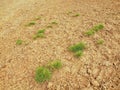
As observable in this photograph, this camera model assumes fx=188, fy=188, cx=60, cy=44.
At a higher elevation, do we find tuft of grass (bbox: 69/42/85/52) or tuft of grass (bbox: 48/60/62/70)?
tuft of grass (bbox: 69/42/85/52)

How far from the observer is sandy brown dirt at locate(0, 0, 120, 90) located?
17.6 feet

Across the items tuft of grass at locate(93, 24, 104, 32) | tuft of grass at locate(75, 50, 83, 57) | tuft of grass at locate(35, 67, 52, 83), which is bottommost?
tuft of grass at locate(35, 67, 52, 83)

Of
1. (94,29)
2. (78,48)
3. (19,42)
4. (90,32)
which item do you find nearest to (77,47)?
(78,48)

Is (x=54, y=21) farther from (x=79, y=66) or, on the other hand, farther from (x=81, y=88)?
(x=81, y=88)

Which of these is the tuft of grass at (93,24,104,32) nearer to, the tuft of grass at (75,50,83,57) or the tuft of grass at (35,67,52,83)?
the tuft of grass at (75,50,83,57)

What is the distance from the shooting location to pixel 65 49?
6.59m

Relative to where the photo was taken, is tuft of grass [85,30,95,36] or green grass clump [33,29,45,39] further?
green grass clump [33,29,45,39]

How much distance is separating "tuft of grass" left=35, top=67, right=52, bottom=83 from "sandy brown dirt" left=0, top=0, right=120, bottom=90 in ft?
0.45

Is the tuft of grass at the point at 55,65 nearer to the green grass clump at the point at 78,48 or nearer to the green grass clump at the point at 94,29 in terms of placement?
the green grass clump at the point at 78,48

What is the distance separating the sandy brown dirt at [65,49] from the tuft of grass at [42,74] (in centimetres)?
14

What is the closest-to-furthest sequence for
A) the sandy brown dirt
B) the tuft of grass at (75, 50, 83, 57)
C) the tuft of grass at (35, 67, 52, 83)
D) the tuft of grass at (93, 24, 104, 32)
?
the sandy brown dirt
the tuft of grass at (35, 67, 52, 83)
the tuft of grass at (75, 50, 83, 57)
the tuft of grass at (93, 24, 104, 32)

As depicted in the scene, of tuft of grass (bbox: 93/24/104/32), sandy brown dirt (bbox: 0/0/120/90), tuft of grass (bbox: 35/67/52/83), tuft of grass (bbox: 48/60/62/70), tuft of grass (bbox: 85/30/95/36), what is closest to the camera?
sandy brown dirt (bbox: 0/0/120/90)

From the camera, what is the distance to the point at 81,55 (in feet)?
19.9

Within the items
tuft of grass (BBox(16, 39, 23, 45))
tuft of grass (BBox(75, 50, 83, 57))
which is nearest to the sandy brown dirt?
tuft of grass (BBox(75, 50, 83, 57))
